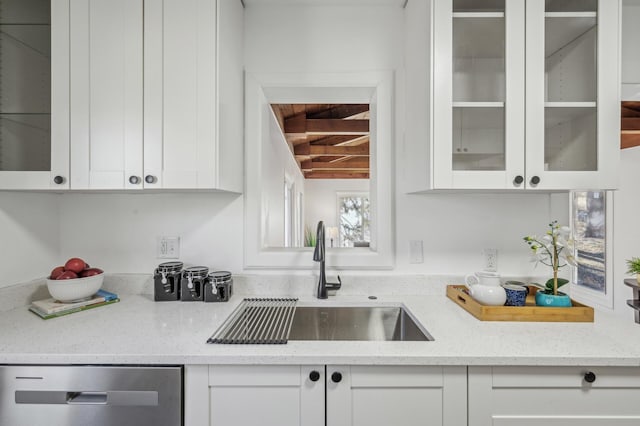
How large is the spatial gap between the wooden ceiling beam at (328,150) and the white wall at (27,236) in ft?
12.4

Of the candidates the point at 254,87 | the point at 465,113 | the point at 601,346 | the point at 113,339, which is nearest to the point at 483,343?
the point at 601,346

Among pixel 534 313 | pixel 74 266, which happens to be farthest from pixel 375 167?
pixel 74 266

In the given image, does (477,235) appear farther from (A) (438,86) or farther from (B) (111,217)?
(B) (111,217)

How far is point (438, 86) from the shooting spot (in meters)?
1.22

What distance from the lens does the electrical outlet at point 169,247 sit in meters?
1.60

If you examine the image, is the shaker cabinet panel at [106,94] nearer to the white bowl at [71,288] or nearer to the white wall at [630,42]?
the white bowl at [71,288]

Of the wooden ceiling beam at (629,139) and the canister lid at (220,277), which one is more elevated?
the wooden ceiling beam at (629,139)

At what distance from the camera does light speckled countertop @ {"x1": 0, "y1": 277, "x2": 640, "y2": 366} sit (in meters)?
0.93

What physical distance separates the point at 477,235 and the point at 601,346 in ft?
2.23

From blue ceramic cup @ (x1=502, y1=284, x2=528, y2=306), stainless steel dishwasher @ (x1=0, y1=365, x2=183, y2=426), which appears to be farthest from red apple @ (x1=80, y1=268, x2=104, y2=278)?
blue ceramic cup @ (x1=502, y1=284, x2=528, y2=306)

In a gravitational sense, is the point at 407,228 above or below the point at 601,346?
above

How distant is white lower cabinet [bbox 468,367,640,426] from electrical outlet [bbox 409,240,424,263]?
2.24 ft

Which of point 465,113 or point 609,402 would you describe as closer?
point 609,402

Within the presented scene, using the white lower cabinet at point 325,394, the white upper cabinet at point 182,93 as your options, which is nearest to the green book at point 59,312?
the white upper cabinet at point 182,93
